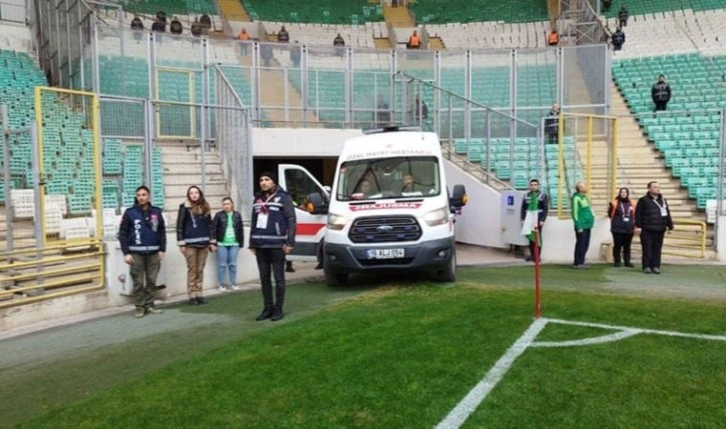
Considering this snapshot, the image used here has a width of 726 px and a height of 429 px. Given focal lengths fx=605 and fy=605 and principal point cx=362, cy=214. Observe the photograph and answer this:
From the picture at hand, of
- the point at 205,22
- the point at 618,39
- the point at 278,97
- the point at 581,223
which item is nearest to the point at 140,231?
the point at 581,223

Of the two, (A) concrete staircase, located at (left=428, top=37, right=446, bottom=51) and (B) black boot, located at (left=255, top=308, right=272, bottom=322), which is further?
(A) concrete staircase, located at (left=428, top=37, right=446, bottom=51)

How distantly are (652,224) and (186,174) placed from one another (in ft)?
27.1

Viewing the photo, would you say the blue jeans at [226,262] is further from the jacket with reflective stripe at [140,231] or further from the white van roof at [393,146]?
the white van roof at [393,146]

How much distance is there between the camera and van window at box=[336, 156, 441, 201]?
31.3 ft

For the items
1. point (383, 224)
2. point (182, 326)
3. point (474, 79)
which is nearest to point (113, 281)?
point (182, 326)

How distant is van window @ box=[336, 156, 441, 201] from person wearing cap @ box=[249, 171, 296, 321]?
2150mm

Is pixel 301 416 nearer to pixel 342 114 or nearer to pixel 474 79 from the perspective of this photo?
pixel 342 114

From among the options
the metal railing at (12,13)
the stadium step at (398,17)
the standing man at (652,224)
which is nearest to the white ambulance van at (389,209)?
the standing man at (652,224)

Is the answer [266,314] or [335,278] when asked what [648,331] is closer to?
[266,314]

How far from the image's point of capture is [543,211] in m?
12.1

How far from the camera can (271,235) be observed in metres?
7.41

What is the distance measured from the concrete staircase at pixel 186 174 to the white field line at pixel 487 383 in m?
6.36

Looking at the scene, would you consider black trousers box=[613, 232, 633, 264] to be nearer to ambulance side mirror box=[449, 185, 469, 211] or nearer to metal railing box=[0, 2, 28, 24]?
ambulance side mirror box=[449, 185, 469, 211]

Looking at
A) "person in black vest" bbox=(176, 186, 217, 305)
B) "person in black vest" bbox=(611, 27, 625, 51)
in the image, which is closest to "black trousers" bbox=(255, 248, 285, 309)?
"person in black vest" bbox=(176, 186, 217, 305)
